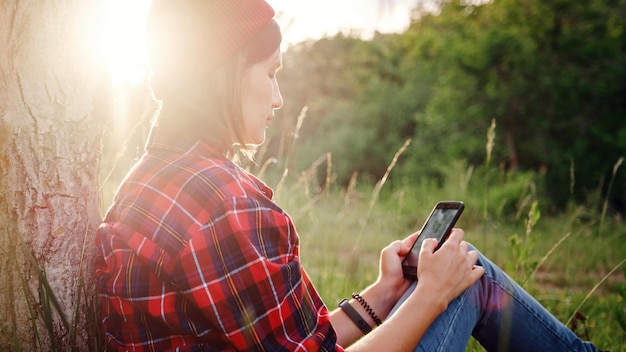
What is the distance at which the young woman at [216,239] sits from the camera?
3.61 feet

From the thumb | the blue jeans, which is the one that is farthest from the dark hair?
the blue jeans

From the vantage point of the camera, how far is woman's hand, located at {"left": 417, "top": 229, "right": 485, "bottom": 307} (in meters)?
1.42

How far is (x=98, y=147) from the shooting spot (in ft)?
5.12

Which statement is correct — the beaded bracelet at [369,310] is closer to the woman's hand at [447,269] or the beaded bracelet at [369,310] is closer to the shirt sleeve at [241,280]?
the woman's hand at [447,269]

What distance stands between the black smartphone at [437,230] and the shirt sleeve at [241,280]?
631 millimetres

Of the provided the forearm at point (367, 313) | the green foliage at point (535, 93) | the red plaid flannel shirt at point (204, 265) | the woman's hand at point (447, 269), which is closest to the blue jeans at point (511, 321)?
the woman's hand at point (447, 269)

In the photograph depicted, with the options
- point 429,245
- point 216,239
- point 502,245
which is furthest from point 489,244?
point 216,239

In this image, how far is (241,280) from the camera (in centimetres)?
110

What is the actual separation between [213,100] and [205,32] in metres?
0.16

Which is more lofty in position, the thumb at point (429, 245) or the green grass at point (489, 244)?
the thumb at point (429, 245)

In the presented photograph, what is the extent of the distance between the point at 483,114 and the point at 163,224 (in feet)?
35.5

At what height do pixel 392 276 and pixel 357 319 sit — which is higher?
pixel 392 276

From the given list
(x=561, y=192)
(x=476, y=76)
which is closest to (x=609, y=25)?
(x=476, y=76)

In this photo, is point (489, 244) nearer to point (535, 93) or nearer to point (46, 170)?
point (46, 170)
